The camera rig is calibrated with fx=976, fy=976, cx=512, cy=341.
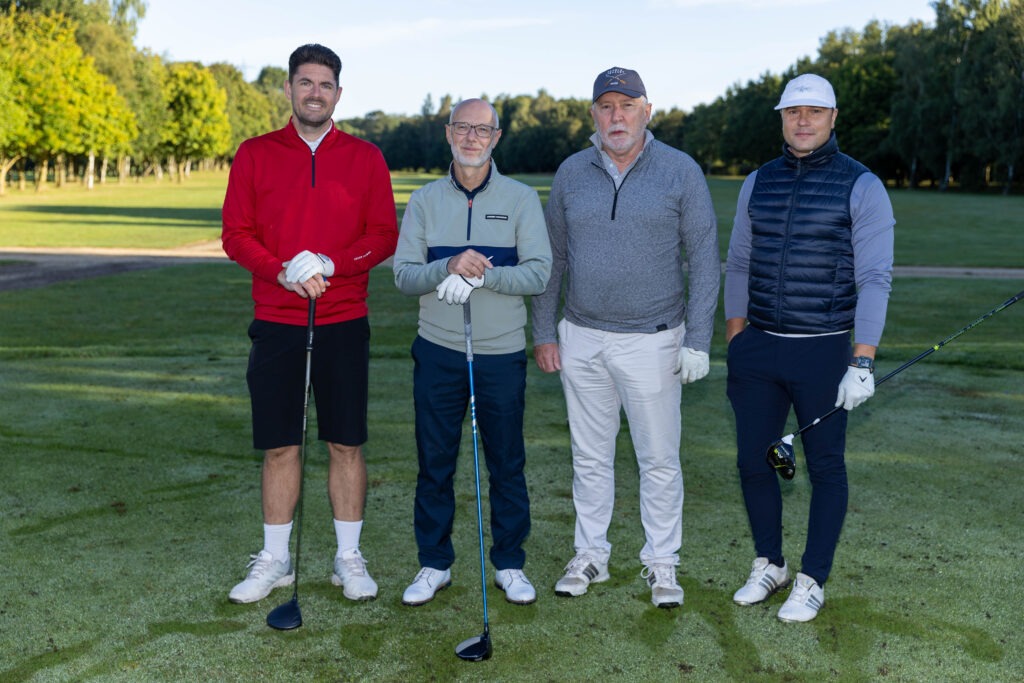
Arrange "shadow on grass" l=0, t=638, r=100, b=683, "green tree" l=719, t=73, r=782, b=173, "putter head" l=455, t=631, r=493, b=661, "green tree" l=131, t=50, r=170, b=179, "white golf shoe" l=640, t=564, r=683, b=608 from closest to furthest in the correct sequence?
1. "shadow on grass" l=0, t=638, r=100, b=683
2. "putter head" l=455, t=631, r=493, b=661
3. "white golf shoe" l=640, t=564, r=683, b=608
4. "green tree" l=131, t=50, r=170, b=179
5. "green tree" l=719, t=73, r=782, b=173

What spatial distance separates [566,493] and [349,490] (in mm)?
1644

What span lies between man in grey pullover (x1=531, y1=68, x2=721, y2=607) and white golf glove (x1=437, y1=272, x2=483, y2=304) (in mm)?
620

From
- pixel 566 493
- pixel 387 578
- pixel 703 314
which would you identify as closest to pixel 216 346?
pixel 566 493

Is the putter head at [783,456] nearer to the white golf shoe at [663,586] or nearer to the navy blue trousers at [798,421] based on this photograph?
the navy blue trousers at [798,421]

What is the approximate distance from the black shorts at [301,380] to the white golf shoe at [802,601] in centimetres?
201

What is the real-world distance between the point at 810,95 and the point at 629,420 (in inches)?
63.3

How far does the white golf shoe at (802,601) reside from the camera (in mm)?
4078

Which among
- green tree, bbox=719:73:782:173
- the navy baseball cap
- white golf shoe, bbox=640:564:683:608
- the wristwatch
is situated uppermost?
green tree, bbox=719:73:782:173

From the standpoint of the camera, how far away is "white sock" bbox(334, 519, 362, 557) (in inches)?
177

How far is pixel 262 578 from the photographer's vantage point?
432cm

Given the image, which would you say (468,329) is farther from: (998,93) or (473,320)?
(998,93)

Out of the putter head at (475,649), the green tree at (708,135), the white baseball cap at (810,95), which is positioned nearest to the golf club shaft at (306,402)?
the putter head at (475,649)

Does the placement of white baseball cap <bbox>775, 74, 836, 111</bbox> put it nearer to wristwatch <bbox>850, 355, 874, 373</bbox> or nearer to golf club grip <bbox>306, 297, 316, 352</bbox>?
wristwatch <bbox>850, 355, 874, 373</bbox>

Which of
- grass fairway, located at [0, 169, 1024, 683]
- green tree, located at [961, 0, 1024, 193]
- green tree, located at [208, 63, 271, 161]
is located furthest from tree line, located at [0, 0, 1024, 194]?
grass fairway, located at [0, 169, 1024, 683]
